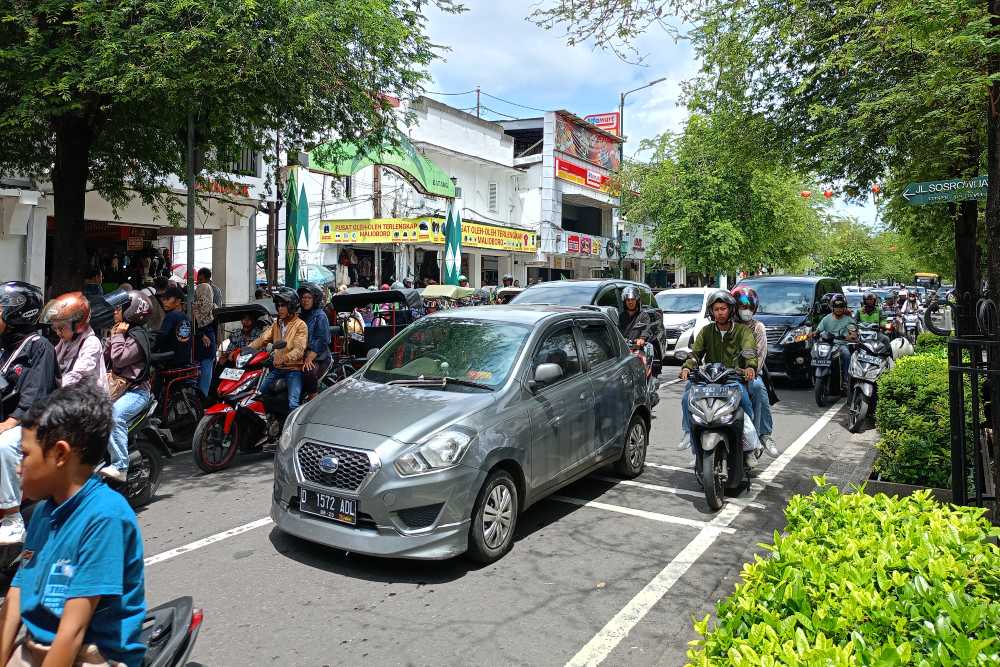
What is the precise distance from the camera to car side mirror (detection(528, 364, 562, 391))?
5602 millimetres

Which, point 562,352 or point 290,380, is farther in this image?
point 290,380

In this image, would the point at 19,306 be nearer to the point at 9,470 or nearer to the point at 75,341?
the point at 75,341

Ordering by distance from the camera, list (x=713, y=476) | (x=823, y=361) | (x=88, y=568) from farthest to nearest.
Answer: (x=823, y=361) → (x=713, y=476) → (x=88, y=568)

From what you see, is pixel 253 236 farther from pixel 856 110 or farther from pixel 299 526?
pixel 299 526

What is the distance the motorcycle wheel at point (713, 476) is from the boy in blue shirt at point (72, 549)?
4.90 m

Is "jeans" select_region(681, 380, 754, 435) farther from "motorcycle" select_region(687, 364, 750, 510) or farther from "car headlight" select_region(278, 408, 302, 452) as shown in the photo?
"car headlight" select_region(278, 408, 302, 452)

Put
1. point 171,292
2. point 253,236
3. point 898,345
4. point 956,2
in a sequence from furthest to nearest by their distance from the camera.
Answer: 1. point 253,236
2. point 898,345
3. point 171,292
4. point 956,2

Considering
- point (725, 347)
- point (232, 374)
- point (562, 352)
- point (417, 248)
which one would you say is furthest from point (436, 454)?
point (417, 248)

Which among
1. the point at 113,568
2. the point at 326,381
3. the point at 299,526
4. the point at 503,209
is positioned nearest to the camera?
the point at 113,568

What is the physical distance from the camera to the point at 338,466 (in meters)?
4.87

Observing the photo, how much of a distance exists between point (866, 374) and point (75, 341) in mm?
9174

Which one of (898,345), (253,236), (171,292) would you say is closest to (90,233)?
(253,236)

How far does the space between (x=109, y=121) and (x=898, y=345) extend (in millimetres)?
13065

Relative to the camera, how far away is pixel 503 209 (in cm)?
3497
